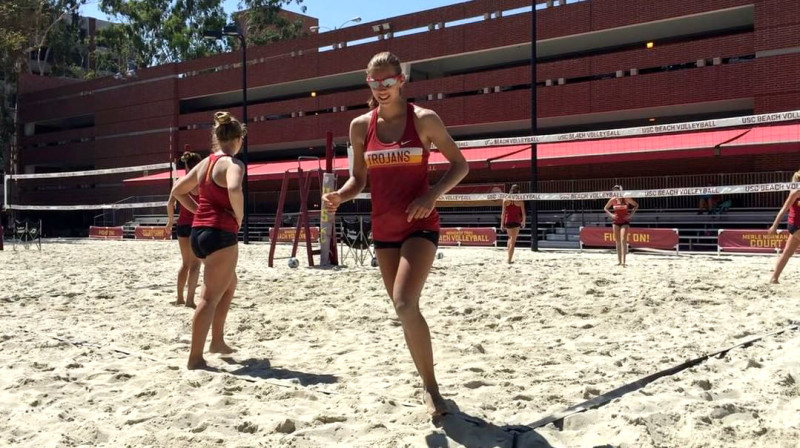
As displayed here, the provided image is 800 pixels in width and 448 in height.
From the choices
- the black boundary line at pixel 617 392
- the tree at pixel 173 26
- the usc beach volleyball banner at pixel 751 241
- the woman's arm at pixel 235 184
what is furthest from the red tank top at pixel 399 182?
the tree at pixel 173 26

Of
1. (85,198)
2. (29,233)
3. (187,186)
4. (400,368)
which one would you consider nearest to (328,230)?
(187,186)

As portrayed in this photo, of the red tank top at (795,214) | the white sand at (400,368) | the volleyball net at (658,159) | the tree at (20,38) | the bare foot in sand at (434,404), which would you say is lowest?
the white sand at (400,368)

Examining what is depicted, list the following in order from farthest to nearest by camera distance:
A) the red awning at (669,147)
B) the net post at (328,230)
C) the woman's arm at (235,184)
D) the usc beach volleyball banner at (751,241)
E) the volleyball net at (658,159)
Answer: the volleyball net at (658,159)
the red awning at (669,147)
the usc beach volleyball banner at (751,241)
the net post at (328,230)
the woman's arm at (235,184)

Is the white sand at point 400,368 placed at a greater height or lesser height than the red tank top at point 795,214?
lesser

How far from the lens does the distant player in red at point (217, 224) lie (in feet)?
13.7

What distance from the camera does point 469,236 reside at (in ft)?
64.9

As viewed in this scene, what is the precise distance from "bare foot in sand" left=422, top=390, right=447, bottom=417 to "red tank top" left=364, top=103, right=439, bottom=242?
75 cm

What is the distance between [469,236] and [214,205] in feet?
52.1

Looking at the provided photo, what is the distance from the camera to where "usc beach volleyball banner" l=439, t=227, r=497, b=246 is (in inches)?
763

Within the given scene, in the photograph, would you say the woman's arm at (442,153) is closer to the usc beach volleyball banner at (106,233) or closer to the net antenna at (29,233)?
the net antenna at (29,233)

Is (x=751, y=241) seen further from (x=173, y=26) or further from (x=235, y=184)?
(x=173, y=26)

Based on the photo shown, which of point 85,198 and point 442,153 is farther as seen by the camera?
point 85,198

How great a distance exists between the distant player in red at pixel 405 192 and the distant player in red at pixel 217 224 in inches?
45.8

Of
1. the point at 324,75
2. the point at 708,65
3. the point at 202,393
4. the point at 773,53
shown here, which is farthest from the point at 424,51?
the point at 202,393
